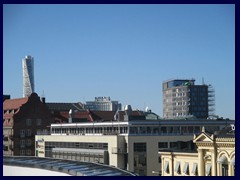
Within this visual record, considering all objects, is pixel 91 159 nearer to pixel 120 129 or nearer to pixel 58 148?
pixel 120 129

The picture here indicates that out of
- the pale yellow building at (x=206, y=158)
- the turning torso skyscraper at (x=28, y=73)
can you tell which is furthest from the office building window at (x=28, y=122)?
the turning torso skyscraper at (x=28, y=73)

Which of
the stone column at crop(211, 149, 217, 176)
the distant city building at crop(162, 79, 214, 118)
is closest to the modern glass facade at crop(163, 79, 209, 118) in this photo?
the distant city building at crop(162, 79, 214, 118)

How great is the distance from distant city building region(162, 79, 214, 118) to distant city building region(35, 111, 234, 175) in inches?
2660

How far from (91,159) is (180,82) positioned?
79002mm

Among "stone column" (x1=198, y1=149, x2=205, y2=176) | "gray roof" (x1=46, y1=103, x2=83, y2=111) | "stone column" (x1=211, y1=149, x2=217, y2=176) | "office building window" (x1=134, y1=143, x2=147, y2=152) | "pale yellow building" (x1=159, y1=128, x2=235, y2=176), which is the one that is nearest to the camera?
"pale yellow building" (x1=159, y1=128, x2=235, y2=176)

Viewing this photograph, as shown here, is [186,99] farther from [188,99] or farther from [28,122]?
[28,122]

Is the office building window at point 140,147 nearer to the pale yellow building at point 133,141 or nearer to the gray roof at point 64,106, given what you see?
the pale yellow building at point 133,141

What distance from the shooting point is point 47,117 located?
47156 millimetres

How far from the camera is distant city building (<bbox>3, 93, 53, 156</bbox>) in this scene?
1763 inches

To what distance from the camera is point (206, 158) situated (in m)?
22.8

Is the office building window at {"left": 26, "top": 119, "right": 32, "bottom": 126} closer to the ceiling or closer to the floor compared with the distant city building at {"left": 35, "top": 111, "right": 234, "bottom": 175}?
closer to the ceiling

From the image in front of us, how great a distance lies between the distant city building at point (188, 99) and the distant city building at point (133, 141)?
222ft

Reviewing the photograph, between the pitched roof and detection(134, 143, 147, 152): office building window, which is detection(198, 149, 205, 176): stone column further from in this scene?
the pitched roof

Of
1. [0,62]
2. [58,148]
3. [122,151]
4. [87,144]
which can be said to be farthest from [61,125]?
[0,62]
